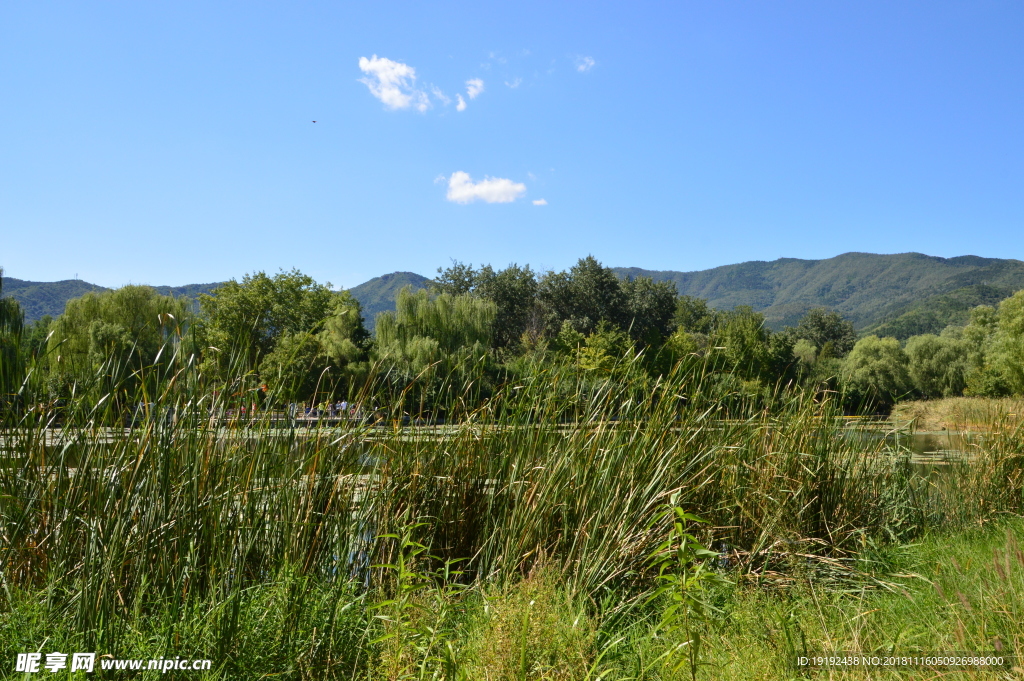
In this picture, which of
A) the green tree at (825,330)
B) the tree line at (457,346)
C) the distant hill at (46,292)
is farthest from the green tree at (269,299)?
the distant hill at (46,292)

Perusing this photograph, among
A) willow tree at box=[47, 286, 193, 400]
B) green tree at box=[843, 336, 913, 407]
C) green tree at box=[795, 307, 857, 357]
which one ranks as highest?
green tree at box=[795, 307, 857, 357]

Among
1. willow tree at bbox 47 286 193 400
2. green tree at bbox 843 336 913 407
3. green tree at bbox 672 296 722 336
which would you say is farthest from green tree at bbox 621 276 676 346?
willow tree at bbox 47 286 193 400

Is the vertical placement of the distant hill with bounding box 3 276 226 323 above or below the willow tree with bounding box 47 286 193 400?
above

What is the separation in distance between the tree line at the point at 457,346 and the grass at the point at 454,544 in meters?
0.18

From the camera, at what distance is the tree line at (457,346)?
2.69 m

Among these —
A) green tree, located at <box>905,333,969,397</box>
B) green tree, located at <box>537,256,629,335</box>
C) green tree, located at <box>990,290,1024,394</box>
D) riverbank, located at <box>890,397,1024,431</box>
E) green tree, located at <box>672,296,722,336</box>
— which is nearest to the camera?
riverbank, located at <box>890,397,1024,431</box>

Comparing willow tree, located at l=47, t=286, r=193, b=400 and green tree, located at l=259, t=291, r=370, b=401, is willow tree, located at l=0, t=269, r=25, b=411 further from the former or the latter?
green tree, located at l=259, t=291, r=370, b=401

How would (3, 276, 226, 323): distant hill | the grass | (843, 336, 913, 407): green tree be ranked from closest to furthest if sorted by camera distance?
1. the grass
2. (843, 336, 913, 407): green tree
3. (3, 276, 226, 323): distant hill

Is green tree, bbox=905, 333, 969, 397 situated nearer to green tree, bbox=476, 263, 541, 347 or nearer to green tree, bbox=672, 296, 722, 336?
green tree, bbox=672, 296, 722, 336

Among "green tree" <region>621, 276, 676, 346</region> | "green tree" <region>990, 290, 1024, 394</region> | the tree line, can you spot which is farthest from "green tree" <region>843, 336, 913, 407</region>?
"green tree" <region>621, 276, 676, 346</region>

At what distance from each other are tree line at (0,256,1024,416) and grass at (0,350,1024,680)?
0.58 ft

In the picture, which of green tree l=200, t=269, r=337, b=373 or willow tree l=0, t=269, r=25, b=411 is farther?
green tree l=200, t=269, r=337, b=373

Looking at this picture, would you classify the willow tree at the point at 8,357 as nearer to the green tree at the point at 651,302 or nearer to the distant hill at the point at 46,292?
the green tree at the point at 651,302

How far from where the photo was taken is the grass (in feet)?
7.01
